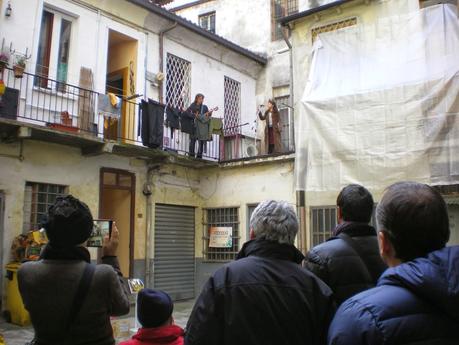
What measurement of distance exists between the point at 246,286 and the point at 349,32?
1002 cm

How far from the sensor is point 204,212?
561 inches

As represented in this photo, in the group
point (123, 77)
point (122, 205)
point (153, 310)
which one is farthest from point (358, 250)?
point (123, 77)

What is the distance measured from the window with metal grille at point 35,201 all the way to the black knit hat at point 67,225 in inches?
305

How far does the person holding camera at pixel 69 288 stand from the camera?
2625mm

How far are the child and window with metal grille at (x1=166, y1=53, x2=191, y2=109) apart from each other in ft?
37.2

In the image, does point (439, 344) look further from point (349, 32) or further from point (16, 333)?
point (349, 32)

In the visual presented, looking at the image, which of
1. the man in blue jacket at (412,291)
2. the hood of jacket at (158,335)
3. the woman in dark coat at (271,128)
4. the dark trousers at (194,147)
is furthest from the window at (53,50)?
the man in blue jacket at (412,291)

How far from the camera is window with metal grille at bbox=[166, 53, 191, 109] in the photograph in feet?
45.9

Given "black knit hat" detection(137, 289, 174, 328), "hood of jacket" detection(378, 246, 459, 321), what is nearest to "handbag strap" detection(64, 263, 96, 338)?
"black knit hat" detection(137, 289, 174, 328)

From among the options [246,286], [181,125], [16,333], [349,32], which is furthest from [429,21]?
[16,333]

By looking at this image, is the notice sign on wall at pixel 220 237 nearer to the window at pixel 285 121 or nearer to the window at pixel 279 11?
the window at pixel 285 121

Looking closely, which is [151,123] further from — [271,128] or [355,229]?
[355,229]

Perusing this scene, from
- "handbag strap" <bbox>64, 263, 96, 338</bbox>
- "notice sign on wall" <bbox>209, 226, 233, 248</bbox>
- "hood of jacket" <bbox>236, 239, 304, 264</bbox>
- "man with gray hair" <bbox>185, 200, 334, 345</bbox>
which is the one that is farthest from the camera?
"notice sign on wall" <bbox>209, 226, 233, 248</bbox>

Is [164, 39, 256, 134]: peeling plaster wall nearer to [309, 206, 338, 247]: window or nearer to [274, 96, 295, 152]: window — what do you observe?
[274, 96, 295, 152]: window
